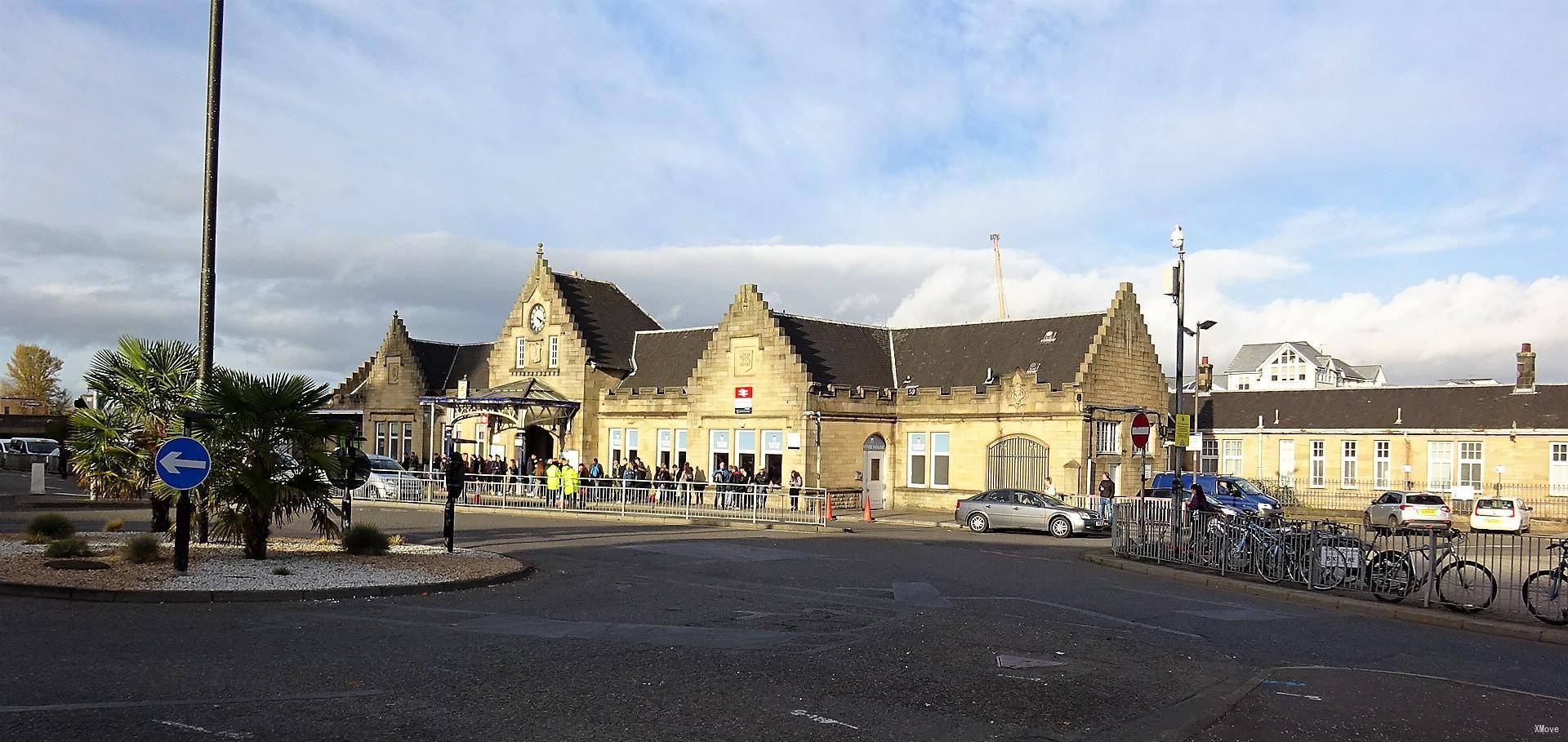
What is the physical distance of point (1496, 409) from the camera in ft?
163

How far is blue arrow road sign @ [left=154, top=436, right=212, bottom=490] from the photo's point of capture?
14.6 metres

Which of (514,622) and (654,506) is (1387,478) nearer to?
(654,506)

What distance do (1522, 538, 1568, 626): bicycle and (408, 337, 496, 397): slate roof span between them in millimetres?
51106

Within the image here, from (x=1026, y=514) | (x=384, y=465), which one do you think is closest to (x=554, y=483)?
(x=384, y=465)

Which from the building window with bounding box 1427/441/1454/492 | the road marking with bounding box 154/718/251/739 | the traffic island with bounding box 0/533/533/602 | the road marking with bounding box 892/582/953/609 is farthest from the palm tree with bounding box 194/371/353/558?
the building window with bounding box 1427/441/1454/492

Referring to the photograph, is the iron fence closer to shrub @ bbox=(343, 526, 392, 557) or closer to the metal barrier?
the metal barrier

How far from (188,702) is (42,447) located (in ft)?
202

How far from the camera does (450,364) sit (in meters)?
64.3

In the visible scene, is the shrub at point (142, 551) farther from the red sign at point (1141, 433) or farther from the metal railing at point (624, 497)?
the red sign at point (1141, 433)

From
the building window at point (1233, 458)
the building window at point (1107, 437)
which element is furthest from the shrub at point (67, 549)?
the building window at point (1233, 458)

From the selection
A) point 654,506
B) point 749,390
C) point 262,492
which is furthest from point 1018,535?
point 262,492

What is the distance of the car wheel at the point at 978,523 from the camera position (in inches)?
1313

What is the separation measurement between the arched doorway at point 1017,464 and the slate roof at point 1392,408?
2050 cm

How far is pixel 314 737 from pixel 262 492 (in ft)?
32.4
